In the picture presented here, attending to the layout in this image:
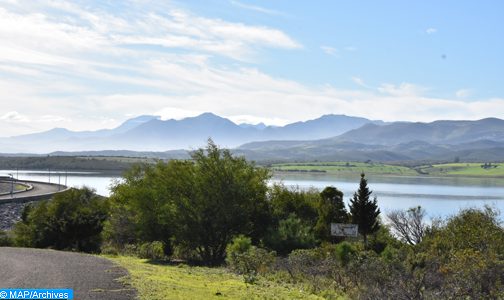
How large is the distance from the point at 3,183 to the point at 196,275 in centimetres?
11616

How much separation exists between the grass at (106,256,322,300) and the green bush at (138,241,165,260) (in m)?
13.6

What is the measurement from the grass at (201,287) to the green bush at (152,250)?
44.7ft

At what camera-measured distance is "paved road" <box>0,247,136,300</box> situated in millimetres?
15812

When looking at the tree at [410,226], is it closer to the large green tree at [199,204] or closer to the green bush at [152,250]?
the large green tree at [199,204]

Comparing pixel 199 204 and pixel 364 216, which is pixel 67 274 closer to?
pixel 199 204

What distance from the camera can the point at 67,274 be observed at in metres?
18.5

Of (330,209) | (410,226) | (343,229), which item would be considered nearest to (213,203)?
(343,229)

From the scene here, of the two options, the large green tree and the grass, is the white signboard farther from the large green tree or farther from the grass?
the grass

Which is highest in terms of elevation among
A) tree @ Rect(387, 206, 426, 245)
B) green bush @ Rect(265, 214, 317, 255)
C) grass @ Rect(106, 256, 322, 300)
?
grass @ Rect(106, 256, 322, 300)

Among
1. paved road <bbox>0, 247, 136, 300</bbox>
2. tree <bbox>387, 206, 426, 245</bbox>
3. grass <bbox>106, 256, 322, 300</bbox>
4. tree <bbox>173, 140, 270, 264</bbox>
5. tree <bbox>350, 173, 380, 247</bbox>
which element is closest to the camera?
paved road <bbox>0, 247, 136, 300</bbox>

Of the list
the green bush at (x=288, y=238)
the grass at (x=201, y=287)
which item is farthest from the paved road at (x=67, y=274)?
the green bush at (x=288, y=238)

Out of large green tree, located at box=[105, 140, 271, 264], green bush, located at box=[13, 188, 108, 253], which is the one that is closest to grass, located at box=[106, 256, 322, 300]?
large green tree, located at box=[105, 140, 271, 264]

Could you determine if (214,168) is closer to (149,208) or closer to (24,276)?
(149,208)

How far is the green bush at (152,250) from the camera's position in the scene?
35516 mm
